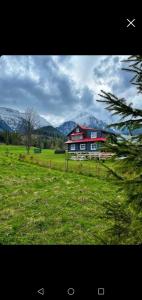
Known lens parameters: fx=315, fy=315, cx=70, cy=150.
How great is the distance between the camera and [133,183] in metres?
2.80

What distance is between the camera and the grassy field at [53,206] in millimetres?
7090

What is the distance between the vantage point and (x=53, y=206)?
9883mm

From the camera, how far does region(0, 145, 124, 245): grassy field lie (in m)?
7.09

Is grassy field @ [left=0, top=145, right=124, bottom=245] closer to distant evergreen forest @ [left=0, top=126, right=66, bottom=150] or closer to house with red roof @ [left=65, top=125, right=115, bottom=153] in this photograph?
house with red roof @ [left=65, top=125, right=115, bottom=153]

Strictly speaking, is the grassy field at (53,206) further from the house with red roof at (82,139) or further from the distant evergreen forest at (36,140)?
the distant evergreen forest at (36,140)

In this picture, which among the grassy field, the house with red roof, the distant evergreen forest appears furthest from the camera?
the distant evergreen forest
